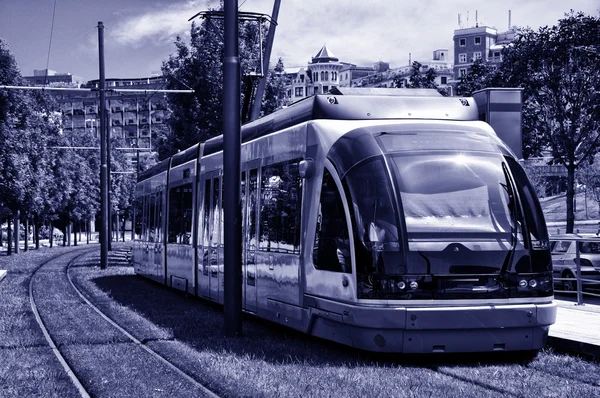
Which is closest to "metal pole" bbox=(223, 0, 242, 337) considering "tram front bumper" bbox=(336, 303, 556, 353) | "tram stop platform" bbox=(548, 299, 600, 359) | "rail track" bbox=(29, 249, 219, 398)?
"rail track" bbox=(29, 249, 219, 398)

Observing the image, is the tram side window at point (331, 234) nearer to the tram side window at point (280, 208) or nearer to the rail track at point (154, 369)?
the tram side window at point (280, 208)

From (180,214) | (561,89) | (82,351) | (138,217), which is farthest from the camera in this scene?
(561,89)

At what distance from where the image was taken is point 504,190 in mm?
11117

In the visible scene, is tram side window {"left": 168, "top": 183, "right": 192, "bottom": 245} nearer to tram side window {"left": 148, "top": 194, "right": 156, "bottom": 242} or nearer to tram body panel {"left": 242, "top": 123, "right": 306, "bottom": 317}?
tram side window {"left": 148, "top": 194, "right": 156, "bottom": 242}

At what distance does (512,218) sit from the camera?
11.0 m

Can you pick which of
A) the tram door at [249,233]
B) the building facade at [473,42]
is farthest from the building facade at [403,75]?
the tram door at [249,233]

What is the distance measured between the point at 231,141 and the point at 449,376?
490 centimetres

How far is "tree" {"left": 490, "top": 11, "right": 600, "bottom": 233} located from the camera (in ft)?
121

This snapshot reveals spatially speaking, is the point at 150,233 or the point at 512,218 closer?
the point at 512,218

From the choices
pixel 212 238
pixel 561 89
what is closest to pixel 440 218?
pixel 212 238

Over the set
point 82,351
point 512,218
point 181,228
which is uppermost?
point 512,218

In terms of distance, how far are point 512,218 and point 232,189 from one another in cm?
399

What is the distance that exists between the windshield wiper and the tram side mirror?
2244 mm

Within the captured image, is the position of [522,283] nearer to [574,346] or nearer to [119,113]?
[574,346]
